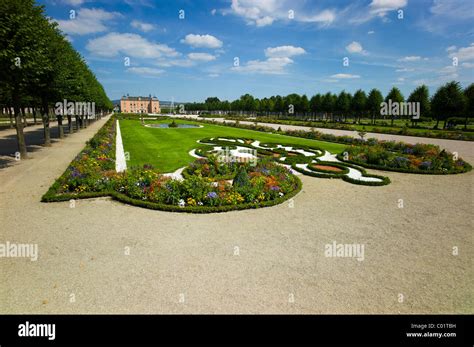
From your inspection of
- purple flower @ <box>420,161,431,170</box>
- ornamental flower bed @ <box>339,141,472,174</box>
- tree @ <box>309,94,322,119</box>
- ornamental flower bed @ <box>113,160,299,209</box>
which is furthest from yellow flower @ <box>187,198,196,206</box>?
tree @ <box>309,94,322,119</box>

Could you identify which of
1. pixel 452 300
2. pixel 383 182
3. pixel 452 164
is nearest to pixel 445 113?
pixel 452 164

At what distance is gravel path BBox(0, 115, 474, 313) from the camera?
5.92 metres

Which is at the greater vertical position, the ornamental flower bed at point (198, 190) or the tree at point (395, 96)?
the tree at point (395, 96)

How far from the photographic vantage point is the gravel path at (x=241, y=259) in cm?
592

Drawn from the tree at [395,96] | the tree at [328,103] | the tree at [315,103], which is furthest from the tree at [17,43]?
the tree at [315,103]

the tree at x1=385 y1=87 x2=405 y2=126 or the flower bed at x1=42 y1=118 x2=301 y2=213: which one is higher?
the tree at x1=385 y1=87 x2=405 y2=126

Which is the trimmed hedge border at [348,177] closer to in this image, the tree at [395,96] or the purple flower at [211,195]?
the purple flower at [211,195]

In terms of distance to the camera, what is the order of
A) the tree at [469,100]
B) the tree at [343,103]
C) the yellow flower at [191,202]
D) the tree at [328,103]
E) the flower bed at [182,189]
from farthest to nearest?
the tree at [328,103]
the tree at [343,103]
the tree at [469,100]
the flower bed at [182,189]
the yellow flower at [191,202]

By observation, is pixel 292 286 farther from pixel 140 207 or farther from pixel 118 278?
pixel 140 207

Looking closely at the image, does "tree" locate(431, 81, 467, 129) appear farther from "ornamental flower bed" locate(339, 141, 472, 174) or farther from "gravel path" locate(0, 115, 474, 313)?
"gravel path" locate(0, 115, 474, 313)

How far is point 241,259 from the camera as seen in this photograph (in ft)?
24.8

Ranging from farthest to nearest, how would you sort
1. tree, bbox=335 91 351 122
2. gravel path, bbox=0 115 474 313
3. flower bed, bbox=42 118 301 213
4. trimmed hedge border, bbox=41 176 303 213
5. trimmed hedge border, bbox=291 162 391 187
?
1. tree, bbox=335 91 351 122
2. trimmed hedge border, bbox=291 162 391 187
3. flower bed, bbox=42 118 301 213
4. trimmed hedge border, bbox=41 176 303 213
5. gravel path, bbox=0 115 474 313

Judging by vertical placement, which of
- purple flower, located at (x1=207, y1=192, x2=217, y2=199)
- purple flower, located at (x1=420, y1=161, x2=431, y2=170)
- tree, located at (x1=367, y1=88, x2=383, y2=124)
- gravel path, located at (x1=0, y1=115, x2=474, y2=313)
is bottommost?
gravel path, located at (x1=0, y1=115, x2=474, y2=313)

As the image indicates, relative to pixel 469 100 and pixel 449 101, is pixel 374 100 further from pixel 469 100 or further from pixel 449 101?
pixel 469 100
